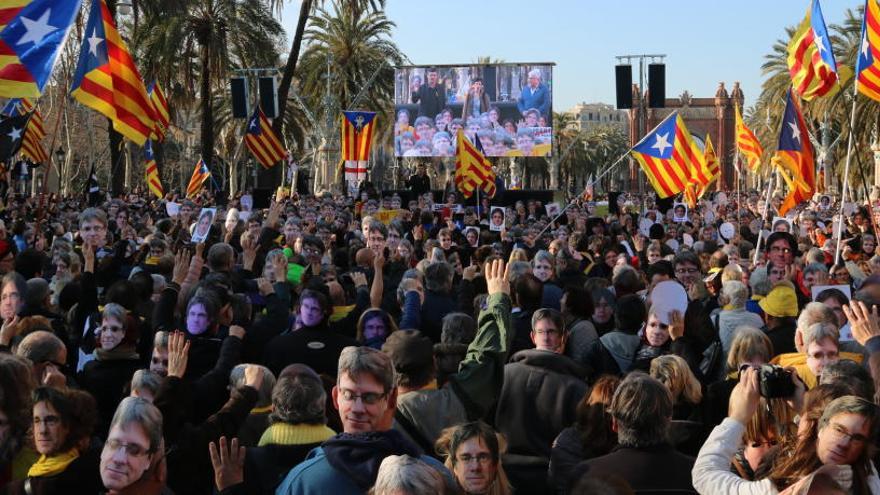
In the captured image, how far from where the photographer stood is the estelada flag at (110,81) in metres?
11.1

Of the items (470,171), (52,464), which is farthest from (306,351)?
(470,171)

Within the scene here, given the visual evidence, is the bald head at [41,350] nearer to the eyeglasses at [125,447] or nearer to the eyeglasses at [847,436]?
the eyeglasses at [125,447]

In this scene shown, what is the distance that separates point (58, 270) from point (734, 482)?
291 inches

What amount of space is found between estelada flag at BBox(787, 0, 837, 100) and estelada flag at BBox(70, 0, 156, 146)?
8257mm

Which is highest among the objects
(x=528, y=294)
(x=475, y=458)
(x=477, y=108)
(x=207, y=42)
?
(x=207, y=42)

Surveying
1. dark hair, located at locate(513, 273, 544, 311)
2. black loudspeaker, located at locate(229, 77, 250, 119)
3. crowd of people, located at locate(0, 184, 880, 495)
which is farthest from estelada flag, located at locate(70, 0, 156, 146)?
black loudspeaker, located at locate(229, 77, 250, 119)

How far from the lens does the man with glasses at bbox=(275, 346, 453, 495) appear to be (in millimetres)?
3958

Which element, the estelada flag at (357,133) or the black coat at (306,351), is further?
the estelada flag at (357,133)

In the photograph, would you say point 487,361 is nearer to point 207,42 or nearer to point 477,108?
point 207,42

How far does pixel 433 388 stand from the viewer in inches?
211

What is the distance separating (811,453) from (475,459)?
1223 millimetres

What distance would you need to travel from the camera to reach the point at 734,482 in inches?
153

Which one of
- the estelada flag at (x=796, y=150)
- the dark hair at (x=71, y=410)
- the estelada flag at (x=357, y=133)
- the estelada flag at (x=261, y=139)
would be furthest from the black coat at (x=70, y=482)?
the estelada flag at (x=357, y=133)

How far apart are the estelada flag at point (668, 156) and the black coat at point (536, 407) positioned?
11.2 meters
